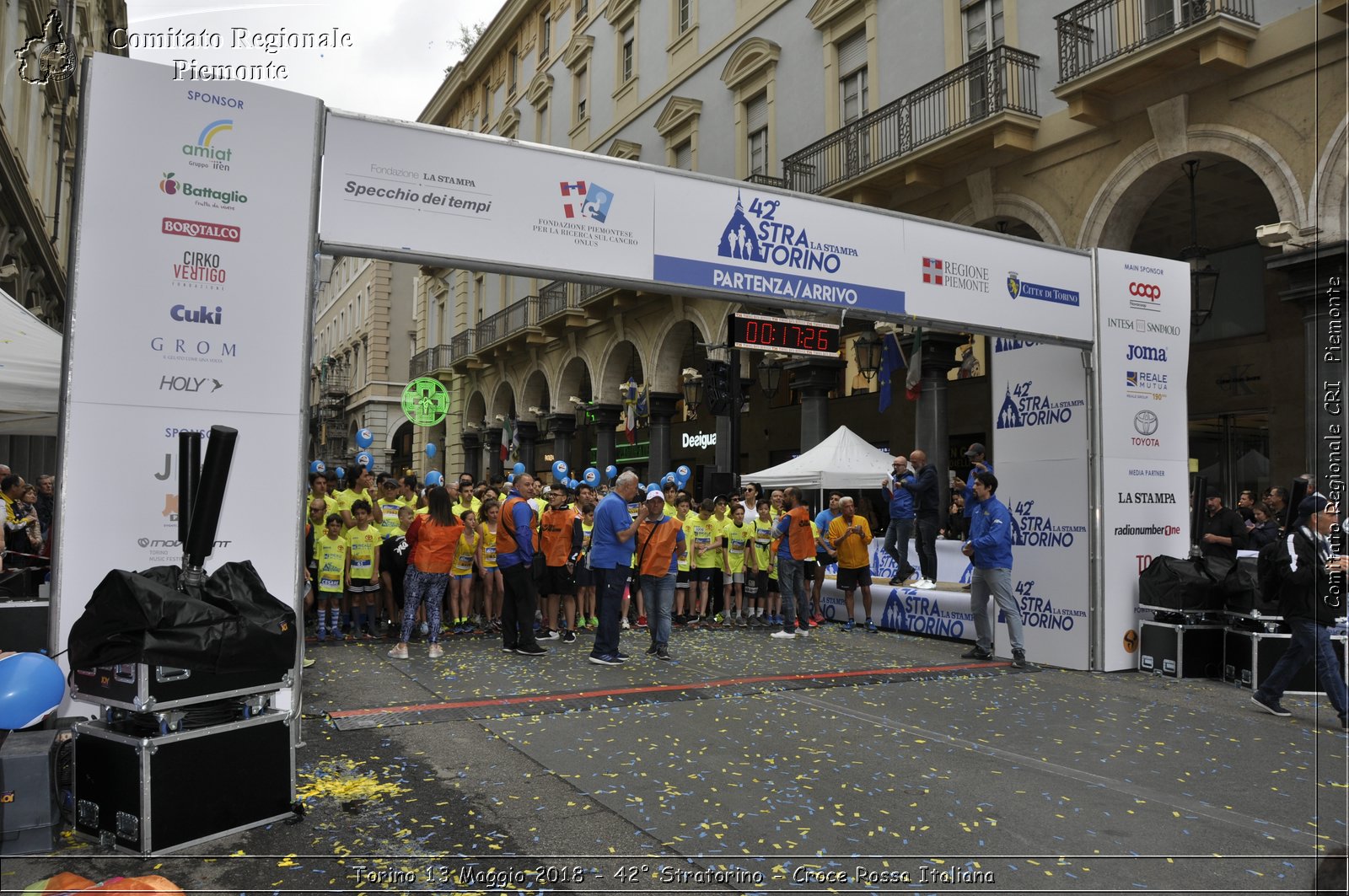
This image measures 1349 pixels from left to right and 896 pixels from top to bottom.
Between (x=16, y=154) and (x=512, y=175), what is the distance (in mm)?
15241

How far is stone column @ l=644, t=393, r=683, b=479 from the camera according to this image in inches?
1043

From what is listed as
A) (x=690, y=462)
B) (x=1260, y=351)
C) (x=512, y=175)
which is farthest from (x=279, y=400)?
(x=690, y=462)

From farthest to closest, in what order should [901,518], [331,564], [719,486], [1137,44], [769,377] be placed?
[769,377] < [719,486] < [901,518] < [1137,44] < [331,564]

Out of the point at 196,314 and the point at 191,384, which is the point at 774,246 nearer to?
the point at 196,314

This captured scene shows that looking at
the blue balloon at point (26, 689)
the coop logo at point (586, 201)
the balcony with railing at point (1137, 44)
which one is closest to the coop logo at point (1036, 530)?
the coop logo at point (586, 201)

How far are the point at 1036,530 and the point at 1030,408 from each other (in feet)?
4.75

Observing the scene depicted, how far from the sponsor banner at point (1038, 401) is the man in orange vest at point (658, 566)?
13.7 feet

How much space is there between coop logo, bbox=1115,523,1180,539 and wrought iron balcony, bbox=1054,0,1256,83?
7.31 meters

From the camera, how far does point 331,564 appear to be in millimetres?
11188

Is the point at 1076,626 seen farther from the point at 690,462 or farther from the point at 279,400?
the point at 690,462

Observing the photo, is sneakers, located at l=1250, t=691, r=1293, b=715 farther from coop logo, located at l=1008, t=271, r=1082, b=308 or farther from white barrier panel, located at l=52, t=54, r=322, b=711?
white barrier panel, located at l=52, t=54, r=322, b=711

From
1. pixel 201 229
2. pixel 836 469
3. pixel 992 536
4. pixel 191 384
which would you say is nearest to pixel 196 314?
pixel 191 384

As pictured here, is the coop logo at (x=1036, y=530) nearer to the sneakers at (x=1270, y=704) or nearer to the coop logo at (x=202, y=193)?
the sneakers at (x=1270, y=704)

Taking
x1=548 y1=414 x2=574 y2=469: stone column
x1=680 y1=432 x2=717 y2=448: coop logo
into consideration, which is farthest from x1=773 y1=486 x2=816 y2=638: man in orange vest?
x1=548 y1=414 x2=574 y2=469: stone column
